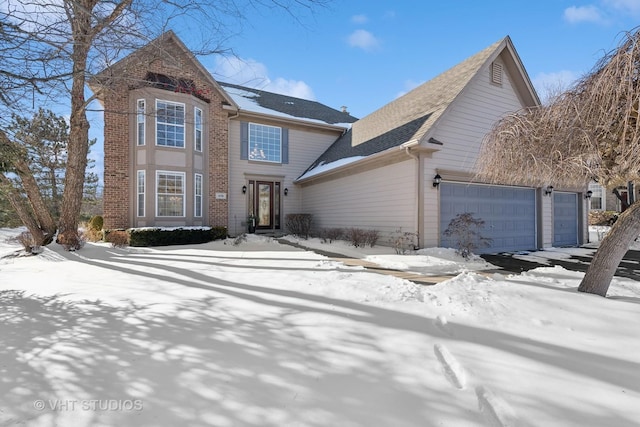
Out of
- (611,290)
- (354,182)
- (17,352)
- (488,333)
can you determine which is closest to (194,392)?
(17,352)

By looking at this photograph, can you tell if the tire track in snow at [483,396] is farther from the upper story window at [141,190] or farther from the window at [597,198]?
the window at [597,198]

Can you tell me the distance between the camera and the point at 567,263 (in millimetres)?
7738

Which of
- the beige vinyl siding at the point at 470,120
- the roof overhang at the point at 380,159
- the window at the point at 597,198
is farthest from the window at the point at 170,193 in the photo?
the window at the point at 597,198

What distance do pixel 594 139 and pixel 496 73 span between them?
7727 mm

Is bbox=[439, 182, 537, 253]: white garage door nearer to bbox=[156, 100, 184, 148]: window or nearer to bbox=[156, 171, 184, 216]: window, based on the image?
bbox=[156, 171, 184, 216]: window

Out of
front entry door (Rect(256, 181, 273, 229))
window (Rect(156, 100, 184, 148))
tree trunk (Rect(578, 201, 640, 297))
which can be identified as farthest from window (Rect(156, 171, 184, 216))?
tree trunk (Rect(578, 201, 640, 297))

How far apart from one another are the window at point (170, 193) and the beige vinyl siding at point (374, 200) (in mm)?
5897

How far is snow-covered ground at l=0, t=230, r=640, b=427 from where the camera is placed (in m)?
1.85

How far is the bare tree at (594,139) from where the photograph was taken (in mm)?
3492

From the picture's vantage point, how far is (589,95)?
3805 millimetres

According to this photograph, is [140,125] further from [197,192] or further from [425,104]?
[425,104]

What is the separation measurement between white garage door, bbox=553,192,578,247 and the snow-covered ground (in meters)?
8.42

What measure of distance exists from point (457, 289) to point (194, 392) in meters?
3.54

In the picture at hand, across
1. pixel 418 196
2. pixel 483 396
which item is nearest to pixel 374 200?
pixel 418 196
